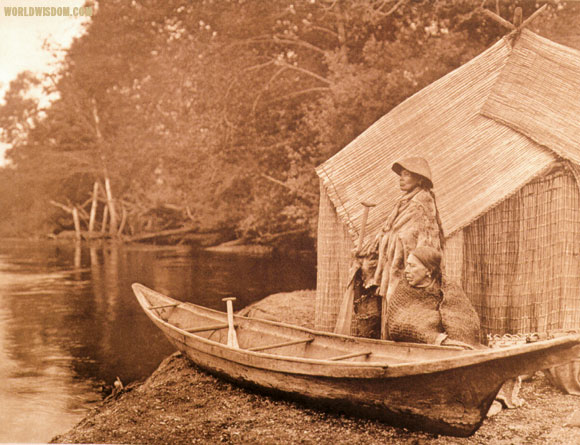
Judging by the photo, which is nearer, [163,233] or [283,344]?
[283,344]

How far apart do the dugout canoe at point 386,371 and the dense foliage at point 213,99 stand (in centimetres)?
170

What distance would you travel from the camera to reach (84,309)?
5.56 meters

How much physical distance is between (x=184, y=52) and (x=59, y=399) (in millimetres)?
2803

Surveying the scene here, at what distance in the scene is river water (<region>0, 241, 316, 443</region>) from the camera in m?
4.43

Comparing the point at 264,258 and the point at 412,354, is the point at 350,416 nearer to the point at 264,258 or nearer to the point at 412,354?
the point at 412,354

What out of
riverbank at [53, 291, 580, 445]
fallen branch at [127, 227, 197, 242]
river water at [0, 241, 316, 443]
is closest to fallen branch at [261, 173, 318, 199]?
river water at [0, 241, 316, 443]

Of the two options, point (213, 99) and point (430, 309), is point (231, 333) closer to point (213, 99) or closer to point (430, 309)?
point (430, 309)

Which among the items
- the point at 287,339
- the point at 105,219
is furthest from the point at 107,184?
the point at 287,339

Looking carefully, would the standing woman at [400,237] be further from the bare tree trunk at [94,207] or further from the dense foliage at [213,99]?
the bare tree trunk at [94,207]

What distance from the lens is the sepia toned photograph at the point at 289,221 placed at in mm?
3639

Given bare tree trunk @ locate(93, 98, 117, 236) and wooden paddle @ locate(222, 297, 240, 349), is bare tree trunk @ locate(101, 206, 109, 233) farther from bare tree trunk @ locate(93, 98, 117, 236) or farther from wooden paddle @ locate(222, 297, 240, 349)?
wooden paddle @ locate(222, 297, 240, 349)
